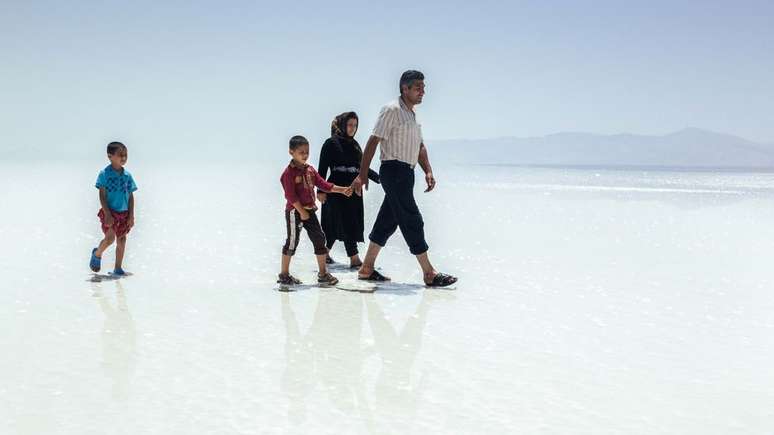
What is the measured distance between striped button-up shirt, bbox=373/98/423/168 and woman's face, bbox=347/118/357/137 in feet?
3.94

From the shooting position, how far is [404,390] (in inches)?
153

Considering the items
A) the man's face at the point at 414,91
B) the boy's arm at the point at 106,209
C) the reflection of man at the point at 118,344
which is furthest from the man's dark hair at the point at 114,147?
the man's face at the point at 414,91

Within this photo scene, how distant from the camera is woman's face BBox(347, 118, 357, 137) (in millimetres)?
7949

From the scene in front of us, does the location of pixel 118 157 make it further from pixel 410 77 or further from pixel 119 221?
pixel 410 77

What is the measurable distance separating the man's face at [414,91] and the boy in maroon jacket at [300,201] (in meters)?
0.99

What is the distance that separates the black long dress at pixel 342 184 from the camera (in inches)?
317

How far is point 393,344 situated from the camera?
4.85 meters

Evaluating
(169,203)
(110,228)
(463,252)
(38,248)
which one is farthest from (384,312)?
(169,203)

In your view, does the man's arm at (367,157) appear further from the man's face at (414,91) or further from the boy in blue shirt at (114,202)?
the boy in blue shirt at (114,202)

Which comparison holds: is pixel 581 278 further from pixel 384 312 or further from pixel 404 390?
pixel 404 390

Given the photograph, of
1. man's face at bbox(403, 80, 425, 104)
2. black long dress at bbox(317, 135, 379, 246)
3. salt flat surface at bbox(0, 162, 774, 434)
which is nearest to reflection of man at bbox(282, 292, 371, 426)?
salt flat surface at bbox(0, 162, 774, 434)

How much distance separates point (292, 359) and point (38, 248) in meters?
6.01

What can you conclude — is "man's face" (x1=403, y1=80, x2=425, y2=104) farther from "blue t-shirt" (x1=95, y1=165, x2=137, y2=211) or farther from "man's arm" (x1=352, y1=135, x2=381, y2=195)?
"blue t-shirt" (x1=95, y1=165, x2=137, y2=211)

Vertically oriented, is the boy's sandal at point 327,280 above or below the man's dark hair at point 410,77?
below
